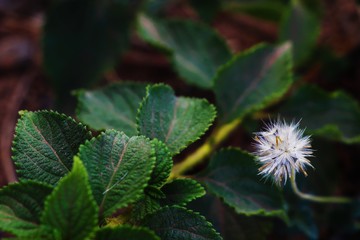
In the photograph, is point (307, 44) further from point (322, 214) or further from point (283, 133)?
point (283, 133)

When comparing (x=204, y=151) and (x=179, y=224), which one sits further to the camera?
(x=204, y=151)

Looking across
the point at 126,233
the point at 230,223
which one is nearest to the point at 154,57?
the point at 230,223

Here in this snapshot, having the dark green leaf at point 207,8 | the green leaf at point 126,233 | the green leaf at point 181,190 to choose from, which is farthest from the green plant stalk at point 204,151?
the dark green leaf at point 207,8

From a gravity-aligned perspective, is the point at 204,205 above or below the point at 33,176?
above

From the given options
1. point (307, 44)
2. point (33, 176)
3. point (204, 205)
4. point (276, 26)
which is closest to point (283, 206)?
point (204, 205)

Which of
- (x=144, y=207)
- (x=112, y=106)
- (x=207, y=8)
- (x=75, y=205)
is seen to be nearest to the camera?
(x=75, y=205)

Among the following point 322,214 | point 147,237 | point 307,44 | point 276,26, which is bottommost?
point 147,237

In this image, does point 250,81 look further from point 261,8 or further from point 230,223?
point 261,8
